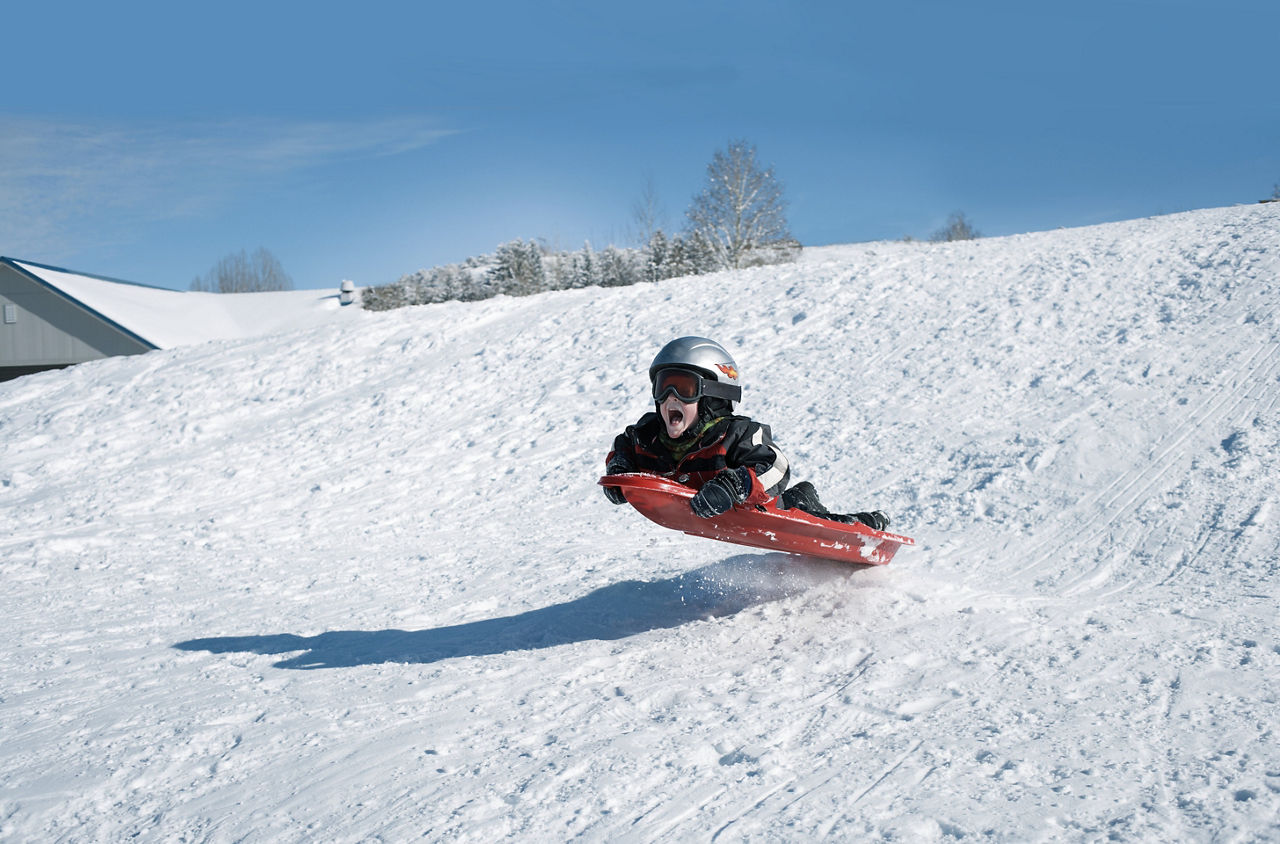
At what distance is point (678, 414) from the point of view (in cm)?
527

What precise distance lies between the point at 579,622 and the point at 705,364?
1.99 metres

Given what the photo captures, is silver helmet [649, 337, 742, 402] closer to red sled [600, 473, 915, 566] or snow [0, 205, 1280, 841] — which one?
red sled [600, 473, 915, 566]

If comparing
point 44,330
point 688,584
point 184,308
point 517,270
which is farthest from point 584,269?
point 688,584

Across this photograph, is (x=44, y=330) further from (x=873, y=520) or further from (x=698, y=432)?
(x=873, y=520)

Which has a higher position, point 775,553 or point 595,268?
point 595,268

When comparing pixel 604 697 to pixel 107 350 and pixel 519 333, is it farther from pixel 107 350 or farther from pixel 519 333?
pixel 107 350

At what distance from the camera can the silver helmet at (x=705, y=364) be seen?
5.20 metres

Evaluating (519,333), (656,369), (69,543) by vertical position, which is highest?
(519,333)

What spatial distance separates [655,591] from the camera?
6.51 meters

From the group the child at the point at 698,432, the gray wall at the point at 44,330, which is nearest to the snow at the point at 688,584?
the child at the point at 698,432

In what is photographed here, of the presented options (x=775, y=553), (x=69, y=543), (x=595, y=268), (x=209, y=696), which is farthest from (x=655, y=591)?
(x=595, y=268)

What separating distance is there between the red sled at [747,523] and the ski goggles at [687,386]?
0.59m

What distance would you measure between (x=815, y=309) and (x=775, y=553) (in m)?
8.74

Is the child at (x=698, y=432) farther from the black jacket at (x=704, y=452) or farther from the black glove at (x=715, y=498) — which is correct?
the black glove at (x=715, y=498)
